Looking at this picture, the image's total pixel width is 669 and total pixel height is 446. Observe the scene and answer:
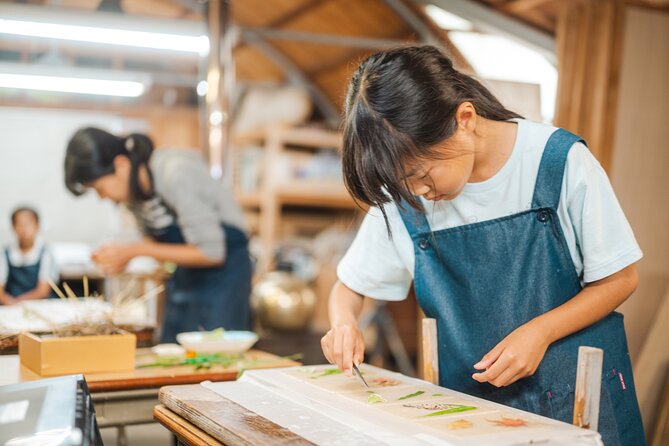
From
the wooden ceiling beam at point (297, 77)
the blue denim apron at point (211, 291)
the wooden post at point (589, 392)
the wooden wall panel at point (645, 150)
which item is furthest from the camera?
the wooden ceiling beam at point (297, 77)

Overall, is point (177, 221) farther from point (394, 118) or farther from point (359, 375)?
point (394, 118)

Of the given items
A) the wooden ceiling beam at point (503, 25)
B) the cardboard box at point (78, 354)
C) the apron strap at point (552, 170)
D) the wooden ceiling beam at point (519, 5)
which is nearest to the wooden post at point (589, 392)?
the apron strap at point (552, 170)

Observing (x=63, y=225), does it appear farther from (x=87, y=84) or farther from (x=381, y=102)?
(x=381, y=102)

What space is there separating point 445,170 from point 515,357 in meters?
0.37

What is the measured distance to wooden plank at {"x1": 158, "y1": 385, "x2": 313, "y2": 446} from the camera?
4.00ft

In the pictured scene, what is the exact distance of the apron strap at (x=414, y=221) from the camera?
173cm

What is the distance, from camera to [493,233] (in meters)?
1.65

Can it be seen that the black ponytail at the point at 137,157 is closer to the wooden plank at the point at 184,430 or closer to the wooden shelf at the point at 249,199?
the wooden plank at the point at 184,430

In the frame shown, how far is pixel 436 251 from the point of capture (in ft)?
5.63

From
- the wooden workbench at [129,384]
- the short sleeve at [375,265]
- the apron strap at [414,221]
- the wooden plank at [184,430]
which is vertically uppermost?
the apron strap at [414,221]

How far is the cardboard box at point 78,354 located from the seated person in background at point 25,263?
355 cm

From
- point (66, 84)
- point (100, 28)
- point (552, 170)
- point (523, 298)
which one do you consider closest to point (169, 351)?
point (523, 298)

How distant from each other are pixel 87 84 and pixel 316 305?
264 cm

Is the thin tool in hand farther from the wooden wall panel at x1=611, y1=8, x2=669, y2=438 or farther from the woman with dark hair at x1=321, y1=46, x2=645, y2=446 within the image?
the wooden wall panel at x1=611, y1=8, x2=669, y2=438
